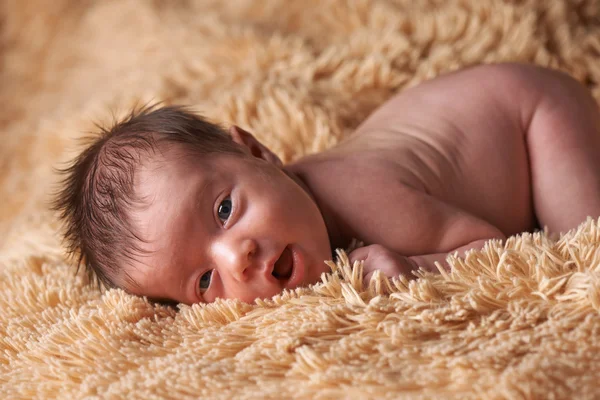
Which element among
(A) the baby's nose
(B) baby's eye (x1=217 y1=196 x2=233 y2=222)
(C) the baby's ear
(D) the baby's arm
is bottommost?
(D) the baby's arm

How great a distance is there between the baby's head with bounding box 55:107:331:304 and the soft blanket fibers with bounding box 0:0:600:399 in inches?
1.6

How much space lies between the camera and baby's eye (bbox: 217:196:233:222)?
3.29ft

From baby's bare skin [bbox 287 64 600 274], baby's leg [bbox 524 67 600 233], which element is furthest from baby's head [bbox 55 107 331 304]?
baby's leg [bbox 524 67 600 233]

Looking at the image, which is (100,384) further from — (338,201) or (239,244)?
(338,201)

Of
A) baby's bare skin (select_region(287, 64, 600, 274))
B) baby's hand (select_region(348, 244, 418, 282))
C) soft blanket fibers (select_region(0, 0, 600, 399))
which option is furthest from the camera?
baby's bare skin (select_region(287, 64, 600, 274))

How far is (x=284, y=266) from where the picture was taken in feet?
3.26

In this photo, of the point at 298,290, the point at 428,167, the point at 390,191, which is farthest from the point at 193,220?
the point at 428,167

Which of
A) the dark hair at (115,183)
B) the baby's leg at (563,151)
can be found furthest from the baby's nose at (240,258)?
the baby's leg at (563,151)

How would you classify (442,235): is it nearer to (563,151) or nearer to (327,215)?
(327,215)

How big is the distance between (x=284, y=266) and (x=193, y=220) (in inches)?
5.2

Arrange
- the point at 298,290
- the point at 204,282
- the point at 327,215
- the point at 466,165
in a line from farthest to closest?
1. the point at 466,165
2. the point at 327,215
3. the point at 204,282
4. the point at 298,290

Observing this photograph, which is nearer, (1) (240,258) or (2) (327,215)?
(1) (240,258)

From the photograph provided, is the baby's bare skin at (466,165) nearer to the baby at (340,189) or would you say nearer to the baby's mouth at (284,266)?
the baby at (340,189)

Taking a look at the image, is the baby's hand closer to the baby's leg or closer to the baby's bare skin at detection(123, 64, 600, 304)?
the baby's bare skin at detection(123, 64, 600, 304)
